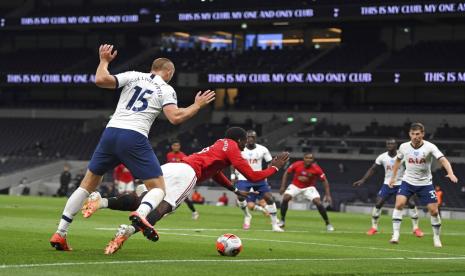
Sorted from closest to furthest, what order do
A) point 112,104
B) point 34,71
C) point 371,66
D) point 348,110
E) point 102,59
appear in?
point 102,59 → point 371,66 → point 348,110 → point 34,71 → point 112,104

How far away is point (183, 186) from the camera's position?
14.0m

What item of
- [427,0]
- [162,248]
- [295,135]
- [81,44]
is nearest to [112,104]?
[81,44]

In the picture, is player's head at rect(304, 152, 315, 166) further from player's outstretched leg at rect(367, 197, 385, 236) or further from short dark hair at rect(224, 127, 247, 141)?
short dark hair at rect(224, 127, 247, 141)

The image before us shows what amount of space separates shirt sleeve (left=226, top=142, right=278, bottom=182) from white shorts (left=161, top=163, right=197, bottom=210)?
675 mm

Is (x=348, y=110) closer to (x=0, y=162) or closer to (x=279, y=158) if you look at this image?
(x=0, y=162)

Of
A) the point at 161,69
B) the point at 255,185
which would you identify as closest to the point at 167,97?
the point at 161,69

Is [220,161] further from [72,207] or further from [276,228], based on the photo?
[276,228]

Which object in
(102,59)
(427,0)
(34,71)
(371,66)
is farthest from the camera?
(34,71)

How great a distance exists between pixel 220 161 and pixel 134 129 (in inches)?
80.9

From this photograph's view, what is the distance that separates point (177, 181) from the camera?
45.9 feet

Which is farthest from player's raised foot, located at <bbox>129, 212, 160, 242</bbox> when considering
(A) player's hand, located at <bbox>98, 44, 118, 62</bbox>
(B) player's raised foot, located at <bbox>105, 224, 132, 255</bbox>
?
(A) player's hand, located at <bbox>98, 44, 118, 62</bbox>

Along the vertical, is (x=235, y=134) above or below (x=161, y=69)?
below

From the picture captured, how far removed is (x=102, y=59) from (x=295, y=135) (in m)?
44.1

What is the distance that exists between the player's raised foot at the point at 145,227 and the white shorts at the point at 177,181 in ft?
4.12
